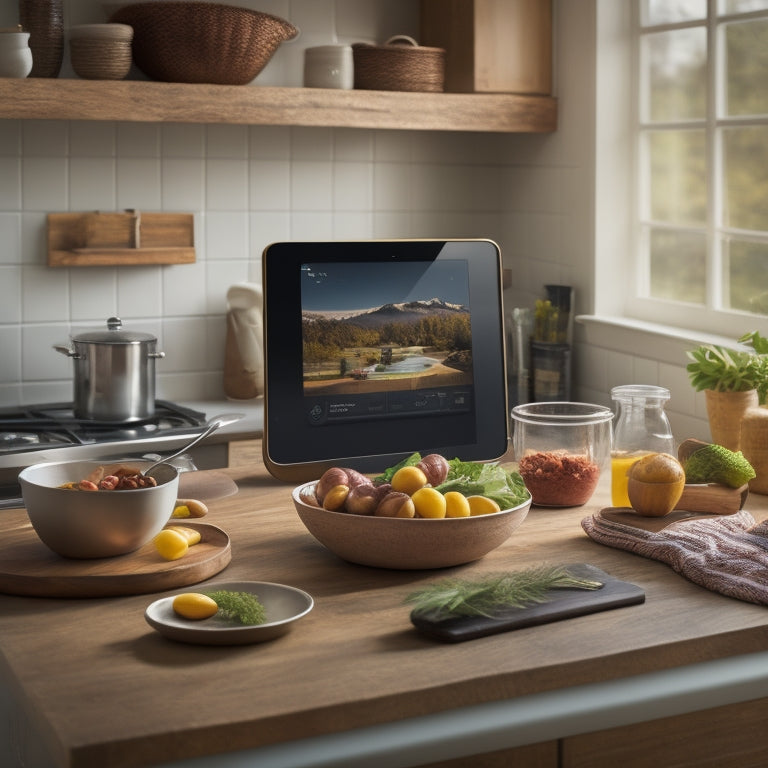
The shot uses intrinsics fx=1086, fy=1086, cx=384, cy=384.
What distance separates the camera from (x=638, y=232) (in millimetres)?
3043

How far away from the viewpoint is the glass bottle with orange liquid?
5.79 feet

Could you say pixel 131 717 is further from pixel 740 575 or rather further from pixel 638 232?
pixel 638 232

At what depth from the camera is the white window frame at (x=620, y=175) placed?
2977mm

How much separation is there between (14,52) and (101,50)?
0.71ft

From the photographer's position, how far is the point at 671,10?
2875 millimetres

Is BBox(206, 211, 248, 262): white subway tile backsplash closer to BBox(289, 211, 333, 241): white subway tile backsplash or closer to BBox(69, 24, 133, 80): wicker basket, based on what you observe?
BBox(289, 211, 333, 241): white subway tile backsplash

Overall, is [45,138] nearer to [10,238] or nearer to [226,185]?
[10,238]

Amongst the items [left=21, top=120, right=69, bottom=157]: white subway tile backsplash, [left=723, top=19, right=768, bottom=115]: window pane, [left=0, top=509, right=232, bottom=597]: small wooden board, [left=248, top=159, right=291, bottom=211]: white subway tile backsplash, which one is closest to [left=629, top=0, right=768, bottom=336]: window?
[left=723, top=19, right=768, bottom=115]: window pane

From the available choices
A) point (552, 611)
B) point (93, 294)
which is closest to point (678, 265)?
point (93, 294)

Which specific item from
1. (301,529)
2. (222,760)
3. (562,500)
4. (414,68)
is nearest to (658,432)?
(562,500)

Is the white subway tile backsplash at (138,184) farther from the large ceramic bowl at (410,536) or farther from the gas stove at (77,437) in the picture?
the large ceramic bowl at (410,536)

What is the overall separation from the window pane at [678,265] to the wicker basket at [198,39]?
1197 millimetres

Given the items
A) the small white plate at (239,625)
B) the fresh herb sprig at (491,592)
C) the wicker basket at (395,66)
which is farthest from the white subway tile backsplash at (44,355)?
the fresh herb sprig at (491,592)

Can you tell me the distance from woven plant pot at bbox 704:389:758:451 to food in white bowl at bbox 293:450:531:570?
0.71 metres
